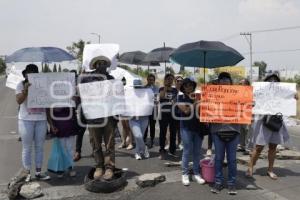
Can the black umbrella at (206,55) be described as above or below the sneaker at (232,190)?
above

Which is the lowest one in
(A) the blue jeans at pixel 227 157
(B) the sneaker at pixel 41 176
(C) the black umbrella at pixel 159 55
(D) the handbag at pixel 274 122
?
(B) the sneaker at pixel 41 176

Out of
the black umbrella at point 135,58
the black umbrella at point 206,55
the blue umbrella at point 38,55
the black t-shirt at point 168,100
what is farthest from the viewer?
the black umbrella at point 135,58

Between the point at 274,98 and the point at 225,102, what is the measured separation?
0.99m

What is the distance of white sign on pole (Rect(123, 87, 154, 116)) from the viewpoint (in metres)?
8.56

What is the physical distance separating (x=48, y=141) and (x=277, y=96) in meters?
6.32

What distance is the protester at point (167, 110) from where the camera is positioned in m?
8.55

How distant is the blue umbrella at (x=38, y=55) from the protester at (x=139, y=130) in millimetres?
1871

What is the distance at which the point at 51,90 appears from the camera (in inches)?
265

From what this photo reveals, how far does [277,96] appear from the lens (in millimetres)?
6820

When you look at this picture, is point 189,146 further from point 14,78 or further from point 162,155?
point 14,78

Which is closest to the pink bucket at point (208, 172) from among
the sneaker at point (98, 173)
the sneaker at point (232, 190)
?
the sneaker at point (232, 190)

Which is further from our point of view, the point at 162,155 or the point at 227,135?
the point at 162,155

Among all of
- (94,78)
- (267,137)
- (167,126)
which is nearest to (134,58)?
(167,126)

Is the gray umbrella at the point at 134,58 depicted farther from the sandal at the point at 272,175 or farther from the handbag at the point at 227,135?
the handbag at the point at 227,135
